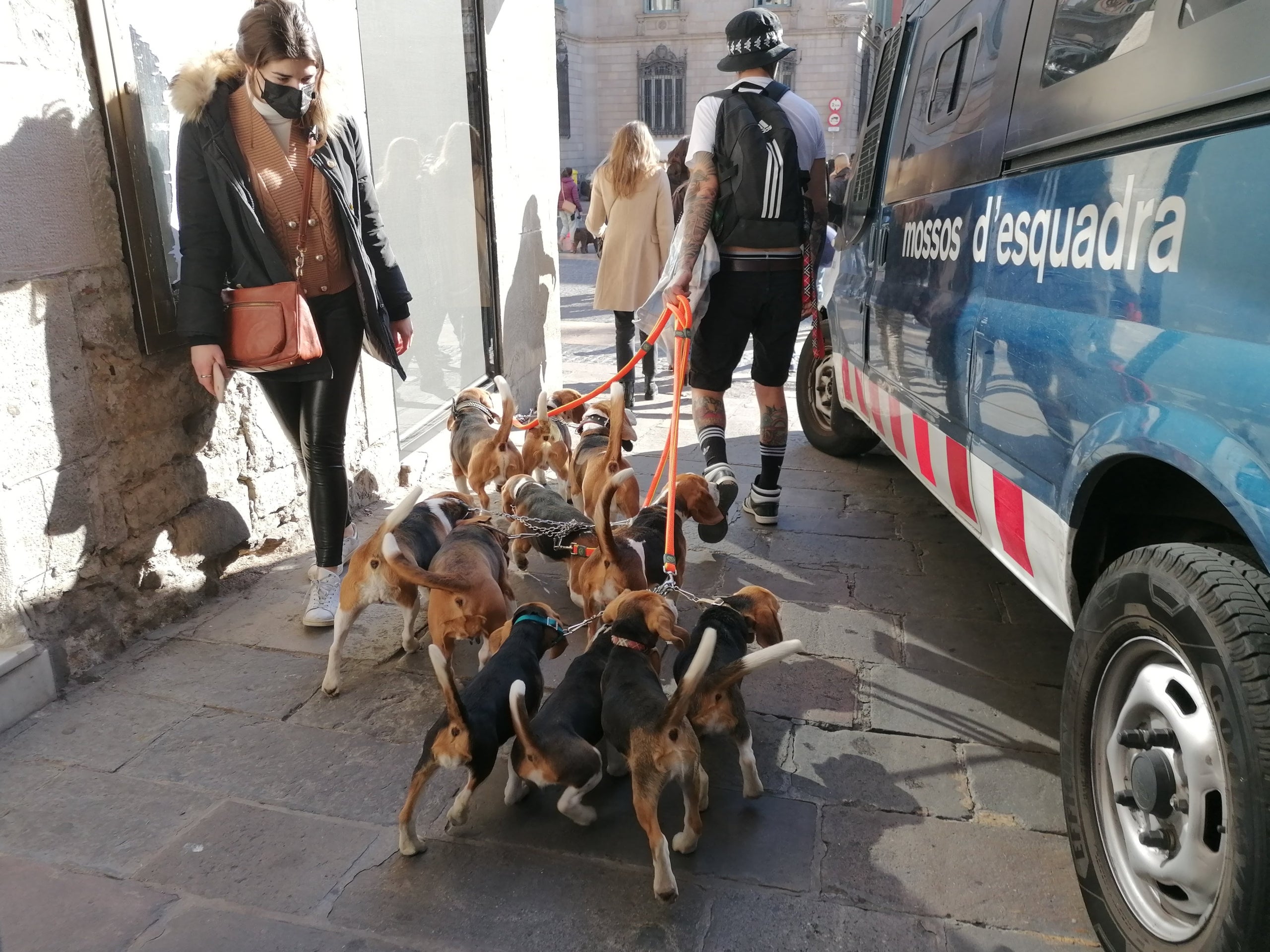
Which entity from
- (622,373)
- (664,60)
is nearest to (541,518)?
(622,373)

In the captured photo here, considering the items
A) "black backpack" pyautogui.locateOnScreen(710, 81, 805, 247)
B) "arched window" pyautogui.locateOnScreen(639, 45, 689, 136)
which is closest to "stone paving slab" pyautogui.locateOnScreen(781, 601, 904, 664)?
"black backpack" pyautogui.locateOnScreen(710, 81, 805, 247)

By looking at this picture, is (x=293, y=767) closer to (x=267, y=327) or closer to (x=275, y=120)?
(x=267, y=327)

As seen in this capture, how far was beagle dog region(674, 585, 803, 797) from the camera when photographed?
2492mm

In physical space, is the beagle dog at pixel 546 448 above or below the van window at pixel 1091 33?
below

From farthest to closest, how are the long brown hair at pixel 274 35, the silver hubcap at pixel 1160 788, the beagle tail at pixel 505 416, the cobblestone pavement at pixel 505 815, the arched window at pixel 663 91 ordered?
the arched window at pixel 663 91
the beagle tail at pixel 505 416
the long brown hair at pixel 274 35
the cobblestone pavement at pixel 505 815
the silver hubcap at pixel 1160 788

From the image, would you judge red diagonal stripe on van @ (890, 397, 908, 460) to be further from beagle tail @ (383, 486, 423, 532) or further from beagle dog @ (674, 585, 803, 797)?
beagle tail @ (383, 486, 423, 532)

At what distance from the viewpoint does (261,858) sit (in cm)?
249

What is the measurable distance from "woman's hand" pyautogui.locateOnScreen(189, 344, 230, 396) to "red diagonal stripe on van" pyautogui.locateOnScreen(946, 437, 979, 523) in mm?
2598

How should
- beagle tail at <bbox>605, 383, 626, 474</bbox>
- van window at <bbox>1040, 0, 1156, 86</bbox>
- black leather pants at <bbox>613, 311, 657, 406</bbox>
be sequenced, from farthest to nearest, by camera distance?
black leather pants at <bbox>613, 311, 657, 406</bbox> → beagle tail at <bbox>605, 383, 626, 474</bbox> → van window at <bbox>1040, 0, 1156, 86</bbox>

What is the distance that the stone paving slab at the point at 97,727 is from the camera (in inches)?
116

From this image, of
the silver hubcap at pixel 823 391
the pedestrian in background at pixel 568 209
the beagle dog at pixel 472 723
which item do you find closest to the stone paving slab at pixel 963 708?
the beagle dog at pixel 472 723

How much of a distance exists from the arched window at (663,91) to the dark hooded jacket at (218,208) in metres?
41.0

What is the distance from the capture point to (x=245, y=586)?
4246mm

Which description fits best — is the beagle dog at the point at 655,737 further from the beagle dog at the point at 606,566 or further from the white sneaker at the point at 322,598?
the white sneaker at the point at 322,598
